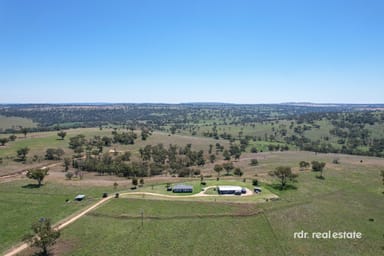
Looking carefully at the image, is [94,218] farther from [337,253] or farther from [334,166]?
[334,166]

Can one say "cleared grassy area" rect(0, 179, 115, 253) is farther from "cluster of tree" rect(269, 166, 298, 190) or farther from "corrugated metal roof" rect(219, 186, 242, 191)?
"cluster of tree" rect(269, 166, 298, 190)

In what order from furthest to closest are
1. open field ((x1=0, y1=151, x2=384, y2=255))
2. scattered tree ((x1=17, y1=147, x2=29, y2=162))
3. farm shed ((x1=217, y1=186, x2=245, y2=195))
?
1. scattered tree ((x1=17, y1=147, x2=29, y2=162))
2. farm shed ((x1=217, y1=186, x2=245, y2=195))
3. open field ((x1=0, y1=151, x2=384, y2=255))

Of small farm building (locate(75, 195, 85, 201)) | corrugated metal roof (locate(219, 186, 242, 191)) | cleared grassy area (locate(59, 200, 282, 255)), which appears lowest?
cleared grassy area (locate(59, 200, 282, 255))

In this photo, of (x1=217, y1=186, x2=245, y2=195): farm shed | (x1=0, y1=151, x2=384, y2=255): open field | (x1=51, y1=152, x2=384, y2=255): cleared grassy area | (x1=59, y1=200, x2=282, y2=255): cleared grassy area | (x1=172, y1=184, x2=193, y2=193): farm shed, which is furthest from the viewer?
(x1=172, y1=184, x2=193, y2=193): farm shed

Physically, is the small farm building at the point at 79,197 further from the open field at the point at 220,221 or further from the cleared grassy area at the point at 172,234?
the cleared grassy area at the point at 172,234

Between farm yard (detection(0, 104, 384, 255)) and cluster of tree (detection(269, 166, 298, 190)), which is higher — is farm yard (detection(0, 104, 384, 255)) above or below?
below

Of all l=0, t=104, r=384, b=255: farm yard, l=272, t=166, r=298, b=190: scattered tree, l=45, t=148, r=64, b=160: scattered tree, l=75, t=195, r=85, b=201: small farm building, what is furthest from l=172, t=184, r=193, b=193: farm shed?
l=45, t=148, r=64, b=160: scattered tree

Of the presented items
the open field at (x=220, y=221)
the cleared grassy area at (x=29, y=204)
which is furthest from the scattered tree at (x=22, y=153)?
the open field at (x=220, y=221)

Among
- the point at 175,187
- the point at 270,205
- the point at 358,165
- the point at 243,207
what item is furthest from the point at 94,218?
the point at 358,165

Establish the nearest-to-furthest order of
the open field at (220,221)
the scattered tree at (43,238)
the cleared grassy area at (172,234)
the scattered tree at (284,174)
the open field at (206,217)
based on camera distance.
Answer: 1. the scattered tree at (43,238)
2. the cleared grassy area at (172,234)
3. the open field at (220,221)
4. the open field at (206,217)
5. the scattered tree at (284,174)
